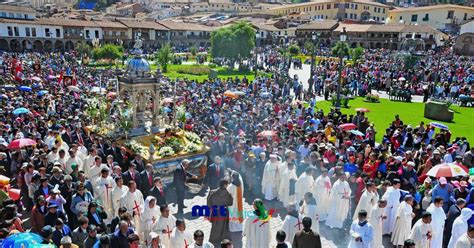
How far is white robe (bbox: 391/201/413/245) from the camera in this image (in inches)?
331

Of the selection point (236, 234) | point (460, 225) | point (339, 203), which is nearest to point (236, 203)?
point (236, 234)

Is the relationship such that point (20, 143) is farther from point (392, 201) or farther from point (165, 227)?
point (392, 201)

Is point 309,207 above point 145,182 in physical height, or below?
above

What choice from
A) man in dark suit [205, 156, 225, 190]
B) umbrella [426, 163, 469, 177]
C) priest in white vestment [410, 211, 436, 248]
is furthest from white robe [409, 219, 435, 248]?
man in dark suit [205, 156, 225, 190]

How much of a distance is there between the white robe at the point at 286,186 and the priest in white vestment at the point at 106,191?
4.24m

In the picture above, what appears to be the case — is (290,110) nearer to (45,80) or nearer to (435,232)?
(435,232)

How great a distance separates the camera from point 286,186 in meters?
10.4

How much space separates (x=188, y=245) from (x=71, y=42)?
62.5 metres

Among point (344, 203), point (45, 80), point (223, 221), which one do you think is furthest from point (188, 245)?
point (45, 80)

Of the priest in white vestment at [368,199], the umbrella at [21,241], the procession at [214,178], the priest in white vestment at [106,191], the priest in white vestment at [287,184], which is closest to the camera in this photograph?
the umbrella at [21,241]

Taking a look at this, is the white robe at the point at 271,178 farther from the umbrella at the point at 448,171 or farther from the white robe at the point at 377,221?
the umbrella at the point at 448,171

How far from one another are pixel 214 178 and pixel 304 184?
243cm

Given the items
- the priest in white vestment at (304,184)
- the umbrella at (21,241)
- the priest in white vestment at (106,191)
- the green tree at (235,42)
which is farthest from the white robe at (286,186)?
the green tree at (235,42)

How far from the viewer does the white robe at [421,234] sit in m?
7.59
